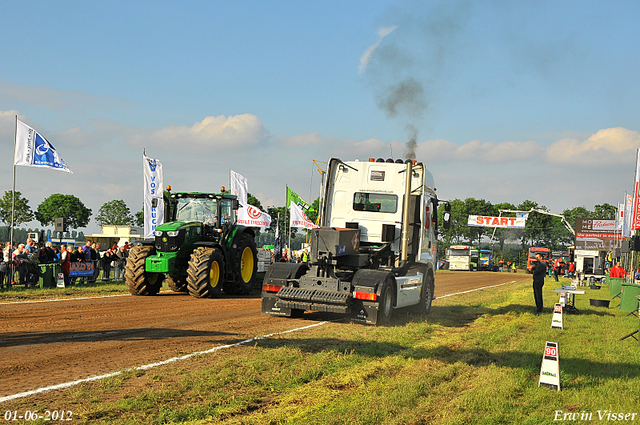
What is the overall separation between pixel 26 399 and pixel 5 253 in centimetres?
1459

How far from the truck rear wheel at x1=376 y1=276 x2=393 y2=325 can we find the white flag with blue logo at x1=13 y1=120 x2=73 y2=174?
1400 centimetres

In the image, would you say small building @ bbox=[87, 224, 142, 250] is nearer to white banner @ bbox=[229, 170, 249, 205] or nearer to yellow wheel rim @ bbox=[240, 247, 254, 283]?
white banner @ bbox=[229, 170, 249, 205]

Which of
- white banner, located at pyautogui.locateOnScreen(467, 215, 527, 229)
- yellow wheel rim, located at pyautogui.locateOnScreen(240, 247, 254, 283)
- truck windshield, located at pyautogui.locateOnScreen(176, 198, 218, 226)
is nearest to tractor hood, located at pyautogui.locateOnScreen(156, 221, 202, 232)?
truck windshield, located at pyautogui.locateOnScreen(176, 198, 218, 226)

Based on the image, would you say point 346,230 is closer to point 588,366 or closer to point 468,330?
point 468,330

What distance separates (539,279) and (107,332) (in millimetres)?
12351

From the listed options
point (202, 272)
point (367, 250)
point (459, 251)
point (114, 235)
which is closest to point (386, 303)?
point (367, 250)

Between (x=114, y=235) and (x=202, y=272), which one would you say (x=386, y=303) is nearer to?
(x=202, y=272)

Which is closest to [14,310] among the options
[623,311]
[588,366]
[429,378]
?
[429,378]

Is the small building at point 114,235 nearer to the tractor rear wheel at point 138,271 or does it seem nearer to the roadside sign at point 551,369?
the tractor rear wheel at point 138,271

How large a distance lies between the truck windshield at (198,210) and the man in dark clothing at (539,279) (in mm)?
9929

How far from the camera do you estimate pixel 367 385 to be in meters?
6.37

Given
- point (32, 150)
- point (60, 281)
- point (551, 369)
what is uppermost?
point (32, 150)

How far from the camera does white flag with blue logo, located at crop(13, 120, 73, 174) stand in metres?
18.8

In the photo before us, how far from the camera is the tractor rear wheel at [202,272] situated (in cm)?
1513
